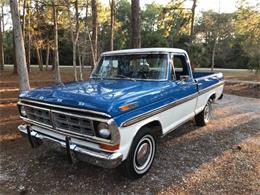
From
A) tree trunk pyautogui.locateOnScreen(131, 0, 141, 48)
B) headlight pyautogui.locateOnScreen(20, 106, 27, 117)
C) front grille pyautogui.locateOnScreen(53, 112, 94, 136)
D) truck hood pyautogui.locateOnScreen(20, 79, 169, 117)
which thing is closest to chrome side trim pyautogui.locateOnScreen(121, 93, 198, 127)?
truck hood pyautogui.locateOnScreen(20, 79, 169, 117)

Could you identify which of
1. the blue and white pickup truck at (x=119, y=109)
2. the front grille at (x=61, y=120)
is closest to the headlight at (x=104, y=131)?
the blue and white pickup truck at (x=119, y=109)

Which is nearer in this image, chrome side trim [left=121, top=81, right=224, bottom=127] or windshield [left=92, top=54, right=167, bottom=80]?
chrome side trim [left=121, top=81, right=224, bottom=127]

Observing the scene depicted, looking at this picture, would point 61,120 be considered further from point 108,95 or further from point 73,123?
point 108,95

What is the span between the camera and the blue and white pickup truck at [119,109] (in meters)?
3.24

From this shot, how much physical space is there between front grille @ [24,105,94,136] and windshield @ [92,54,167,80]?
164 centimetres

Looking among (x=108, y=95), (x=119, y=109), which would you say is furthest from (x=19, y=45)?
(x=119, y=109)

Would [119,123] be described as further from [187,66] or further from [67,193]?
[187,66]

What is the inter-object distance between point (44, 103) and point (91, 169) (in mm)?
1373

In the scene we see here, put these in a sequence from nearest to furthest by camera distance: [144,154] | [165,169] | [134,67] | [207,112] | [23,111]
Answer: [144,154] → [165,169] → [23,111] → [134,67] → [207,112]

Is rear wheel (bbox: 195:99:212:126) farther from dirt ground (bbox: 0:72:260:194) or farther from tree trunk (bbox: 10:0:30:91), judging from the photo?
tree trunk (bbox: 10:0:30:91)

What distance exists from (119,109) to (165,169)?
1.62 metres

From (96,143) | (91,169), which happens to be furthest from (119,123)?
(91,169)

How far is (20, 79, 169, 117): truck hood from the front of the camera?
3.20 metres

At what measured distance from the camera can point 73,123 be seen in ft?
11.4
